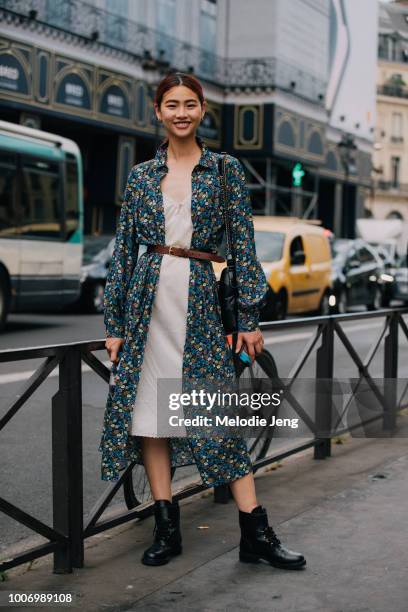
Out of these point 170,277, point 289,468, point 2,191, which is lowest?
point 289,468

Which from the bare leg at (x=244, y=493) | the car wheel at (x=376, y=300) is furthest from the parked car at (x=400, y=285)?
the bare leg at (x=244, y=493)

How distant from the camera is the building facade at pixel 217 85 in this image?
23.2 metres

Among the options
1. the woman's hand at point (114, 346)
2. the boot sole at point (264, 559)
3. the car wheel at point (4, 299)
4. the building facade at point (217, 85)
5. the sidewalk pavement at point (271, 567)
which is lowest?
the sidewalk pavement at point (271, 567)

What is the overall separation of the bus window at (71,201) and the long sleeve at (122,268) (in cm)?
1121

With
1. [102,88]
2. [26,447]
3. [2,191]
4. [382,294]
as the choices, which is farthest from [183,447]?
[102,88]

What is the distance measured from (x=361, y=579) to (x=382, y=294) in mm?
20219

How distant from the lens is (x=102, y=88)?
25.2 meters

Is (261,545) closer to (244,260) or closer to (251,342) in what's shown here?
(251,342)

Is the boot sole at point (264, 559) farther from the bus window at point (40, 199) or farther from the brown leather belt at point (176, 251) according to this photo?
the bus window at point (40, 199)

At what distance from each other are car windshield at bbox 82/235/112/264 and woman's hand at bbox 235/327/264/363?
14.8 m

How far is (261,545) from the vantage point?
413 cm

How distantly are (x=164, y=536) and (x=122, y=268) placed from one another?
1063 millimetres

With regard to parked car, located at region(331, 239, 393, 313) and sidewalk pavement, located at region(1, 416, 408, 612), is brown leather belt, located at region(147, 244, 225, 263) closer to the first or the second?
sidewalk pavement, located at region(1, 416, 408, 612)

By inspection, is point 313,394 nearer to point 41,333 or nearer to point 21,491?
point 21,491
